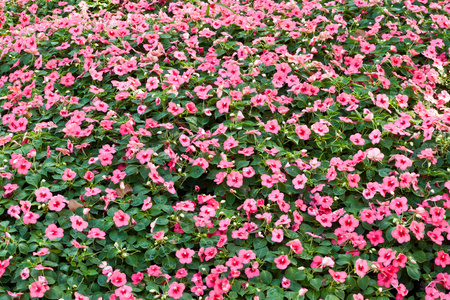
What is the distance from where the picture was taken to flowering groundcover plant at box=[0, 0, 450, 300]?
2395 mm

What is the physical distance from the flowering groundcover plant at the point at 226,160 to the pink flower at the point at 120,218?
0.04 feet

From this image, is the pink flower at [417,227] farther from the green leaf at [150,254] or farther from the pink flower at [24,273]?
the pink flower at [24,273]

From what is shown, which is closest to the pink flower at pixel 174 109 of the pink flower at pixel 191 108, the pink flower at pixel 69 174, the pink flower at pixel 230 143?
the pink flower at pixel 191 108

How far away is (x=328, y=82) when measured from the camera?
3.27 meters

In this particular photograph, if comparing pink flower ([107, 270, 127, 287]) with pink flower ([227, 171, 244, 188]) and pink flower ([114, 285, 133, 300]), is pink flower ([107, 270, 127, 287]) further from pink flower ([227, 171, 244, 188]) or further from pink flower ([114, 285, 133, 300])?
pink flower ([227, 171, 244, 188])

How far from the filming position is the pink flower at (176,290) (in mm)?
2262

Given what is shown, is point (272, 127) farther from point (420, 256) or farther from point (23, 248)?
point (23, 248)

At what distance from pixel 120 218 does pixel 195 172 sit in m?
0.49

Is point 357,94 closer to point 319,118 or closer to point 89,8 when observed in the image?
point 319,118

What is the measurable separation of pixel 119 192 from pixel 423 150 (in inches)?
68.8

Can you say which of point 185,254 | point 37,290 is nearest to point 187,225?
point 185,254

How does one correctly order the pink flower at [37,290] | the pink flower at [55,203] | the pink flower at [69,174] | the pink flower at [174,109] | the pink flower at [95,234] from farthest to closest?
1. the pink flower at [174,109]
2. the pink flower at [69,174]
3. the pink flower at [55,203]
4. the pink flower at [95,234]
5. the pink flower at [37,290]

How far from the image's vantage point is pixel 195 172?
8.86 feet

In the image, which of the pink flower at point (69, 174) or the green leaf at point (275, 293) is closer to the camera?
the green leaf at point (275, 293)
